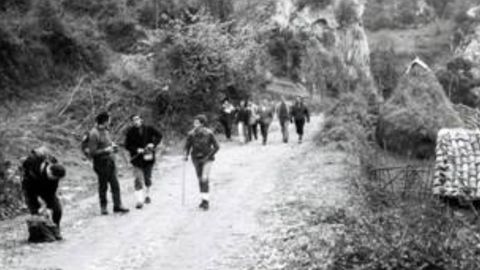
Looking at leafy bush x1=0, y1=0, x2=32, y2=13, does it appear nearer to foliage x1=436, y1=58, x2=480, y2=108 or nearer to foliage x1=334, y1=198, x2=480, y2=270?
foliage x1=334, y1=198, x2=480, y2=270

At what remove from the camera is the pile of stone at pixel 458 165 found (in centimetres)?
1454

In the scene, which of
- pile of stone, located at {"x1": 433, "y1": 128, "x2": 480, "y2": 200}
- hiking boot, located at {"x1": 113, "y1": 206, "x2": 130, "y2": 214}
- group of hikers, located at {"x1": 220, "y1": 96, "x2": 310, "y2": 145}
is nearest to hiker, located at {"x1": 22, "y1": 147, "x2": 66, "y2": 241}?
hiking boot, located at {"x1": 113, "y1": 206, "x2": 130, "y2": 214}

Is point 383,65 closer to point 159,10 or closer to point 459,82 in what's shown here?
point 459,82

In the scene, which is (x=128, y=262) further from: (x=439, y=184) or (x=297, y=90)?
(x=297, y=90)

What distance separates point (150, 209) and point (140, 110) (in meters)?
13.0

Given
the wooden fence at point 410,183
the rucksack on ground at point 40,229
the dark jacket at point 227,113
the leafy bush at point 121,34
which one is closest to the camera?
the rucksack on ground at point 40,229

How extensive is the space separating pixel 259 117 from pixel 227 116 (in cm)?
139

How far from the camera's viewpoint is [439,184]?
14.8 meters

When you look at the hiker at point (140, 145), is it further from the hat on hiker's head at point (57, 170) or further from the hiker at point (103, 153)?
the hat on hiker's head at point (57, 170)

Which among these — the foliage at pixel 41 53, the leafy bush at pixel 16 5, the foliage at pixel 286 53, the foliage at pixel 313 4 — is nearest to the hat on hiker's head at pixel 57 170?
the foliage at pixel 41 53

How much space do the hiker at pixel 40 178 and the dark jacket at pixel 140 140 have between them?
2850mm

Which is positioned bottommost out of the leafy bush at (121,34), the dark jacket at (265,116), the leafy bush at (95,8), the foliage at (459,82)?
the dark jacket at (265,116)

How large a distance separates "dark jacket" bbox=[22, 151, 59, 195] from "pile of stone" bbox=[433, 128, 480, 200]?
7.51 m

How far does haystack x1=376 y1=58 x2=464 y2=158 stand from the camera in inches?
859
